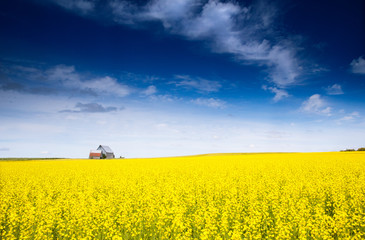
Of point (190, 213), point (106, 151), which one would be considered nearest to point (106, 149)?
point (106, 151)

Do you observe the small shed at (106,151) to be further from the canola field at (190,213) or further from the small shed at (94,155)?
the canola field at (190,213)

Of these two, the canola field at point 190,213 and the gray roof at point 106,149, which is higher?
the gray roof at point 106,149

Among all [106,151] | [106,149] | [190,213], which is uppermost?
[106,149]

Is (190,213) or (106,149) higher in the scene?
(106,149)

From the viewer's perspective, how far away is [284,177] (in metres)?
16.8

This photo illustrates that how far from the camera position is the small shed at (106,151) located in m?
70.0

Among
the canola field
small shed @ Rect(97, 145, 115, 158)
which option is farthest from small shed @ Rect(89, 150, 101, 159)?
the canola field

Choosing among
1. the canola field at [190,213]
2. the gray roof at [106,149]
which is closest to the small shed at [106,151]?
the gray roof at [106,149]

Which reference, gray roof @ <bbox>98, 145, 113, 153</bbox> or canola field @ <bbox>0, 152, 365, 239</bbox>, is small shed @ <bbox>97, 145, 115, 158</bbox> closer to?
gray roof @ <bbox>98, 145, 113, 153</bbox>

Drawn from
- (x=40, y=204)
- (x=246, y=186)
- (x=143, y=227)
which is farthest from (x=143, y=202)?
(x=246, y=186)

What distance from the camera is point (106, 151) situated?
71.2 meters

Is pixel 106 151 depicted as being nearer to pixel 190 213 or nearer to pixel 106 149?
pixel 106 149

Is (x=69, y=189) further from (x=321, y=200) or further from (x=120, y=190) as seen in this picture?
(x=321, y=200)

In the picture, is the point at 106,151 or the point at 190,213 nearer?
the point at 190,213
